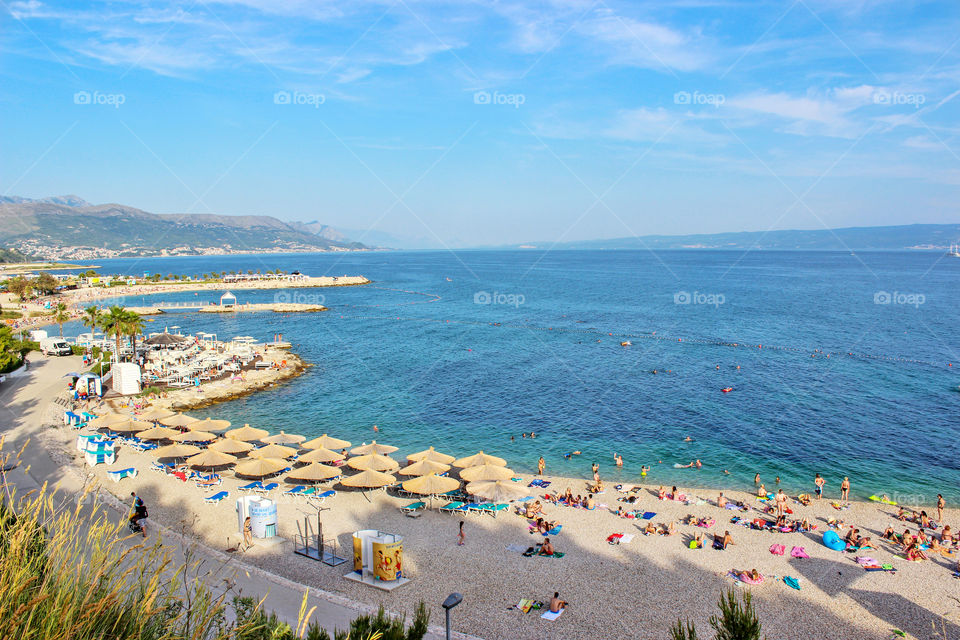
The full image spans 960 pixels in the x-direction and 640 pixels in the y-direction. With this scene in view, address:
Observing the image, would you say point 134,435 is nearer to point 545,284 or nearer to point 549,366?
point 549,366

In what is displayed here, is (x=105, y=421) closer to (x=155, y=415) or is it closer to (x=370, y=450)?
(x=155, y=415)

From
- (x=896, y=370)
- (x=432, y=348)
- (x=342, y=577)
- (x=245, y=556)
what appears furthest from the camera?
(x=432, y=348)

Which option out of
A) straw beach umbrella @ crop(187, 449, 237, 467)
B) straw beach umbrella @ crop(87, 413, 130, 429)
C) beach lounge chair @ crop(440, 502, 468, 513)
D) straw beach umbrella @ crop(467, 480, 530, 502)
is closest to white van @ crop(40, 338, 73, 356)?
straw beach umbrella @ crop(87, 413, 130, 429)

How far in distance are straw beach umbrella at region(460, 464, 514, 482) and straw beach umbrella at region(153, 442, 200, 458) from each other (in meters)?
13.3

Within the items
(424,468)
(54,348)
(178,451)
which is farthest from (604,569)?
(54,348)

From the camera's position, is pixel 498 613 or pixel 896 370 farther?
pixel 896 370

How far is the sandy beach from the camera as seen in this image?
1611 cm

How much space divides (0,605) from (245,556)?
46.8 feet

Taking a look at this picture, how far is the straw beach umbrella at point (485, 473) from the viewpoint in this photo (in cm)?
2491

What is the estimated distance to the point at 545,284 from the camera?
151 m

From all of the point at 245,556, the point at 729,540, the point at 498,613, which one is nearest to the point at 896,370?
the point at 729,540

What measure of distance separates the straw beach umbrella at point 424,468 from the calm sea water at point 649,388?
20.8 feet

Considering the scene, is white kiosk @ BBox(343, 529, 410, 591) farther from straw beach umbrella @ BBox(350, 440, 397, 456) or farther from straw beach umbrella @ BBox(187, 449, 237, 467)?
straw beach umbrella @ BBox(187, 449, 237, 467)

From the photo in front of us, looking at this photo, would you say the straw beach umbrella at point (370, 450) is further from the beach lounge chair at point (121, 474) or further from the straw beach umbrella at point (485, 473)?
the beach lounge chair at point (121, 474)
